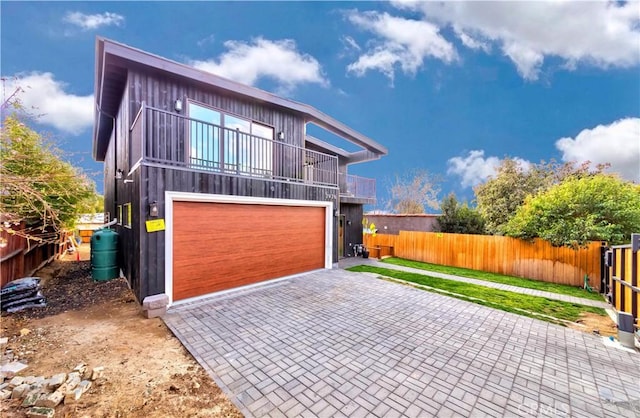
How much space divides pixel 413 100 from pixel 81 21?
25.0m

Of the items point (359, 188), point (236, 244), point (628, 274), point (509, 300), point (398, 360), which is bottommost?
point (509, 300)

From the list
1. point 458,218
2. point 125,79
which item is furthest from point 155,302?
point 458,218

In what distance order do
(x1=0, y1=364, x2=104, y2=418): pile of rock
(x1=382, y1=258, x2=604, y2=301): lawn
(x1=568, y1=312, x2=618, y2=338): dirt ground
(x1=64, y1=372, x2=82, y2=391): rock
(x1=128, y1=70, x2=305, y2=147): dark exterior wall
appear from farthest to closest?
(x1=382, y1=258, x2=604, y2=301): lawn
(x1=128, y1=70, x2=305, y2=147): dark exterior wall
(x1=568, y1=312, x2=618, y2=338): dirt ground
(x1=64, y1=372, x2=82, y2=391): rock
(x1=0, y1=364, x2=104, y2=418): pile of rock

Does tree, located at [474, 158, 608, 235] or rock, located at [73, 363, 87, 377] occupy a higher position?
tree, located at [474, 158, 608, 235]

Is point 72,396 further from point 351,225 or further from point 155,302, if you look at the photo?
point 351,225

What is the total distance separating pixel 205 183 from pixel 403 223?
13340 mm

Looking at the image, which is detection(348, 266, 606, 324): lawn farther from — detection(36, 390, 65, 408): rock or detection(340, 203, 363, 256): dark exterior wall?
detection(36, 390, 65, 408): rock

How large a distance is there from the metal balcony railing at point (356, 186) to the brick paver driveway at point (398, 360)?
26.4ft

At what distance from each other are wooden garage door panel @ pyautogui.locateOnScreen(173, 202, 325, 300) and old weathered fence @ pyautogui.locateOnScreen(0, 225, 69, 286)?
2.22 meters

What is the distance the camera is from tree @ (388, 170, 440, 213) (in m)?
22.0

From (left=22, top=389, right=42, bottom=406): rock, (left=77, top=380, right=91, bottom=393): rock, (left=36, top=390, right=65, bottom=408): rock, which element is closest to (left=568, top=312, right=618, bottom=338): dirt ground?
(left=77, top=380, right=91, bottom=393): rock

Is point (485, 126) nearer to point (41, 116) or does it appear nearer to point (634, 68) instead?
point (634, 68)

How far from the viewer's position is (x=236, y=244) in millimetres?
6312

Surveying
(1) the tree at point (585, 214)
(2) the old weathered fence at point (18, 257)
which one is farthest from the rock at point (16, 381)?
(1) the tree at point (585, 214)
